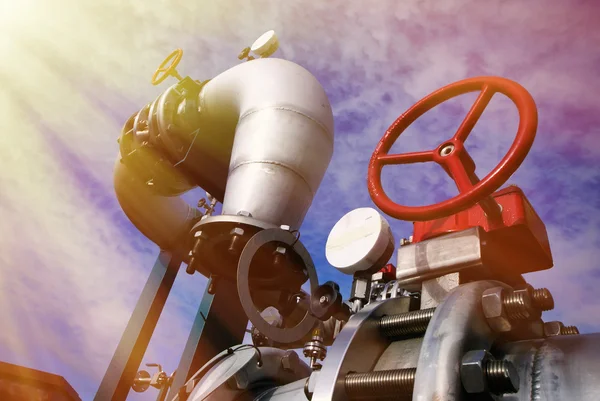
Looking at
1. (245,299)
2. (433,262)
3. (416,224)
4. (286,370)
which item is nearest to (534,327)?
(433,262)

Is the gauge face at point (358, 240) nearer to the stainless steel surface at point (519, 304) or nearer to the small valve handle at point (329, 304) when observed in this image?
the small valve handle at point (329, 304)

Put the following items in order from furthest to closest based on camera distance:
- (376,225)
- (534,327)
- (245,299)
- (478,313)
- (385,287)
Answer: (245,299), (376,225), (385,287), (534,327), (478,313)

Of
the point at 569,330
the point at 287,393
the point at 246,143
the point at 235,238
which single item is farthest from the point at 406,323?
the point at 246,143

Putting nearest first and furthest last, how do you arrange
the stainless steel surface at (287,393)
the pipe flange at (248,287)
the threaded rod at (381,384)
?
the threaded rod at (381,384), the stainless steel surface at (287,393), the pipe flange at (248,287)

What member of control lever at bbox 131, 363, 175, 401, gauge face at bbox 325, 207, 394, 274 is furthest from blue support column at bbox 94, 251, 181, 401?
gauge face at bbox 325, 207, 394, 274

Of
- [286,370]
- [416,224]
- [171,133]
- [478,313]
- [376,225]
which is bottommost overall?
[478,313]

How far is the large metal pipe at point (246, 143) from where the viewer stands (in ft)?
8.71

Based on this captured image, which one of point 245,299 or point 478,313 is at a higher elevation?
point 245,299

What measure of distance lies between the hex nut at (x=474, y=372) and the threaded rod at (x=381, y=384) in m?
0.18

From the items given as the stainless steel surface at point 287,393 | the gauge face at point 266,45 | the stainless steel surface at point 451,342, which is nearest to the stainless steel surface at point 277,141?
the gauge face at point 266,45

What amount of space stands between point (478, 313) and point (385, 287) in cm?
68

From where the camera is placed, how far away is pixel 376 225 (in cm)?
202

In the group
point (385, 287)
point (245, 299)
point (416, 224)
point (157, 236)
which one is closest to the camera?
point (416, 224)

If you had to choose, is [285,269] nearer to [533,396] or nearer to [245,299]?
[245,299]
